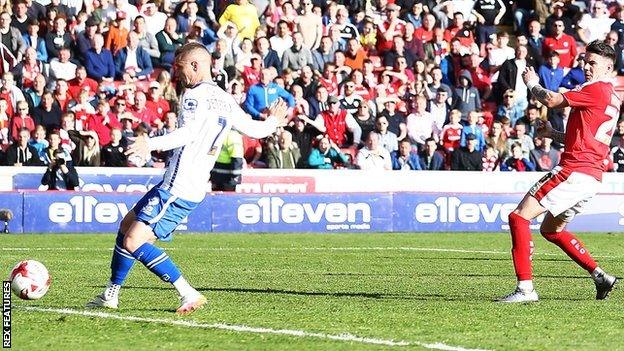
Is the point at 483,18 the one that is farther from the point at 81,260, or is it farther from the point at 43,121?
the point at 81,260

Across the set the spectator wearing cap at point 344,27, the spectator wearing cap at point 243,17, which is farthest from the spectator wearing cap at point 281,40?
the spectator wearing cap at point 344,27

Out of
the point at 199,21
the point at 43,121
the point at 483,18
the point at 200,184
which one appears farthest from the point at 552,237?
the point at 483,18

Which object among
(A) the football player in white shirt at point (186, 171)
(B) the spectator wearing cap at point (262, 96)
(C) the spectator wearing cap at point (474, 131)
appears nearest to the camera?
(A) the football player in white shirt at point (186, 171)

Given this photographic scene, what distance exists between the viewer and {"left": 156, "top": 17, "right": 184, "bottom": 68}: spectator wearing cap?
88.8 ft

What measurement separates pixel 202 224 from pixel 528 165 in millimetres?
7812

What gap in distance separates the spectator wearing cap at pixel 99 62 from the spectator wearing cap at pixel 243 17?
2.73 meters

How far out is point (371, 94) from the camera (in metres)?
28.5

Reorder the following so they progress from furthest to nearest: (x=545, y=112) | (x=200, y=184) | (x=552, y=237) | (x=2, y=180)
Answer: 1. (x=545, y=112)
2. (x=2, y=180)
3. (x=552, y=237)
4. (x=200, y=184)

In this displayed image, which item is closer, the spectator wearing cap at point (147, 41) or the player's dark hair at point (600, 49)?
the player's dark hair at point (600, 49)

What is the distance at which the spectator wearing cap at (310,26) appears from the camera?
94.2 ft

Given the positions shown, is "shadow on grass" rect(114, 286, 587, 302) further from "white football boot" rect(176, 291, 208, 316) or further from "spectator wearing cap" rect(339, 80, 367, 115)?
"spectator wearing cap" rect(339, 80, 367, 115)

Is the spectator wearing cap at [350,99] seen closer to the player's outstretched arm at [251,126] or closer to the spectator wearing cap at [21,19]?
the spectator wearing cap at [21,19]

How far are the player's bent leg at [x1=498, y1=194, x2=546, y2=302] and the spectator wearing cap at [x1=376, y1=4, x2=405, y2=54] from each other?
1789cm

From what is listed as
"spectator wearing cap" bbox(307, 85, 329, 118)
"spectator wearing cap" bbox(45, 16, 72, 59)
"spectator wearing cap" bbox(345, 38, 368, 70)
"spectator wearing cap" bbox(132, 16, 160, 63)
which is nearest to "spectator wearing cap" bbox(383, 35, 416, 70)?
"spectator wearing cap" bbox(345, 38, 368, 70)
